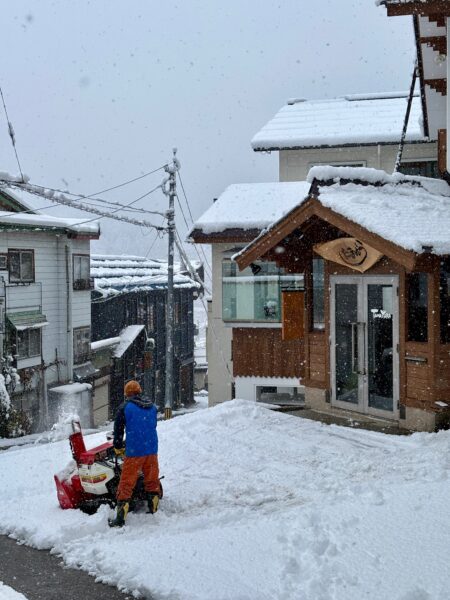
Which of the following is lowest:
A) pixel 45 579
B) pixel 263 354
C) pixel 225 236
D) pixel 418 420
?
pixel 45 579

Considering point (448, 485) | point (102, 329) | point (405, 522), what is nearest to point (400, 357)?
point (448, 485)

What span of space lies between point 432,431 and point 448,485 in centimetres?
321

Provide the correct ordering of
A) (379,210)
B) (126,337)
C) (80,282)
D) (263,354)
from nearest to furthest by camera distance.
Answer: (379,210), (263,354), (80,282), (126,337)

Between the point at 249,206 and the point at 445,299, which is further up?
the point at 249,206

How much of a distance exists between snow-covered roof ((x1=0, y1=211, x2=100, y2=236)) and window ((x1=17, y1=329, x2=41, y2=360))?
4.06m

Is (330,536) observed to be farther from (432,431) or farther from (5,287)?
(5,287)

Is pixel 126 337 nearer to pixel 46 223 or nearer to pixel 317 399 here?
pixel 46 223

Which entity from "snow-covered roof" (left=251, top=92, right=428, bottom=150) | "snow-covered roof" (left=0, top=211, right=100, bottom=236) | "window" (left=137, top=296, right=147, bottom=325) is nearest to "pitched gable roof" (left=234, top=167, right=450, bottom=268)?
"snow-covered roof" (left=251, top=92, right=428, bottom=150)

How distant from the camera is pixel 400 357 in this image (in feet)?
36.3

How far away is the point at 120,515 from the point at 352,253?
20.6ft

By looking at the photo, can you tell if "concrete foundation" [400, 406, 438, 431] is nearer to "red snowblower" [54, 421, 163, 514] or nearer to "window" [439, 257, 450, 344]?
"window" [439, 257, 450, 344]

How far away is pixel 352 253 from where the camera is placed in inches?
455

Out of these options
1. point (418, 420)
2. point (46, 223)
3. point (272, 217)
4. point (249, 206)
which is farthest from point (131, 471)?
point (46, 223)

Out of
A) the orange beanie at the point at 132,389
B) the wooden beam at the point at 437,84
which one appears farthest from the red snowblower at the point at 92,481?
the wooden beam at the point at 437,84
